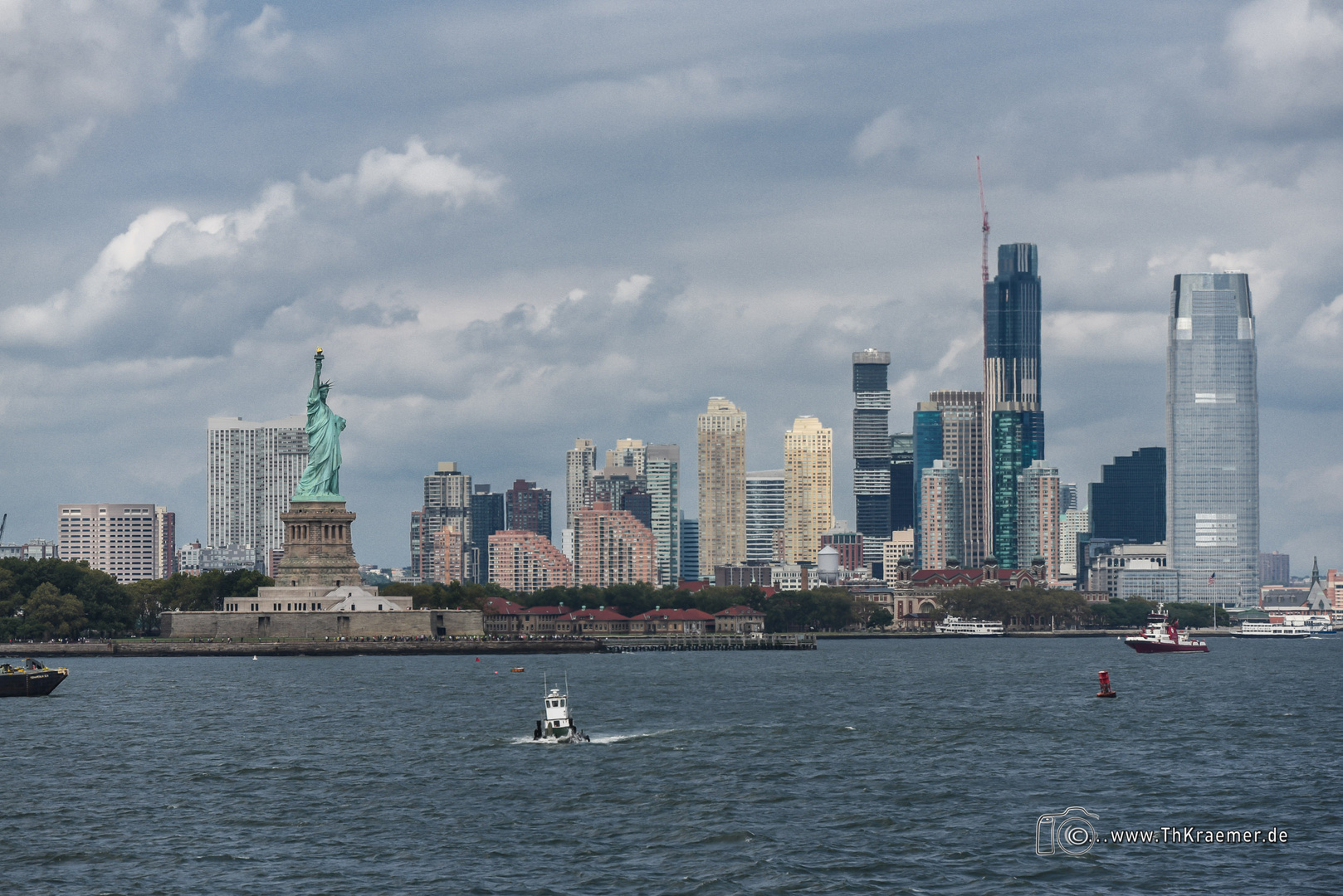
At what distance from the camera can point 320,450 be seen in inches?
7643

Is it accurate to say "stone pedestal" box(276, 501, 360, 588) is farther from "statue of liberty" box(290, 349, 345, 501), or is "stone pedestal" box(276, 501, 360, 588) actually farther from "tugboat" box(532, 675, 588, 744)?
"tugboat" box(532, 675, 588, 744)

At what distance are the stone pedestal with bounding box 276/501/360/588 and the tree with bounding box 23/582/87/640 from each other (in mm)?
20160

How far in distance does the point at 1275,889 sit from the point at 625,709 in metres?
58.2

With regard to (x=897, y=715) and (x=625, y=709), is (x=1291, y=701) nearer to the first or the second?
(x=897, y=715)

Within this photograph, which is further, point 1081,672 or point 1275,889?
point 1081,672

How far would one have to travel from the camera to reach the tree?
183m

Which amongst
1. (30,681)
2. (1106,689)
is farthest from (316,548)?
(1106,689)

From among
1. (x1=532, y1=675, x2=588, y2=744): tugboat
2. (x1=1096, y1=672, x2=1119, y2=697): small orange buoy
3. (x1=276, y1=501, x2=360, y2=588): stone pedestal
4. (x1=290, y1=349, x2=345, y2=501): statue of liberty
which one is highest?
(x1=290, y1=349, x2=345, y2=501): statue of liberty

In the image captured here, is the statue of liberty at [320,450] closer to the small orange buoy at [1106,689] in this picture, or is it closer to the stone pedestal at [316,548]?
the stone pedestal at [316,548]

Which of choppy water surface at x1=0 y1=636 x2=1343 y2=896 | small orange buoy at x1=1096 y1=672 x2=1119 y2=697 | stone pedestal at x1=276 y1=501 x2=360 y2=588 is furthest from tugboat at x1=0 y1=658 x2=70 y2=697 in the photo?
stone pedestal at x1=276 y1=501 x2=360 y2=588

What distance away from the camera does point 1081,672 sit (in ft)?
500

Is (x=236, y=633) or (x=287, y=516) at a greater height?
(x=287, y=516)

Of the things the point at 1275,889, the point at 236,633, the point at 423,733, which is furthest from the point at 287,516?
the point at 1275,889

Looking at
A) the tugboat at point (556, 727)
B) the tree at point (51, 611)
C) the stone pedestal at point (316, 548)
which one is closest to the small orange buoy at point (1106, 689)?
the tugboat at point (556, 727)
